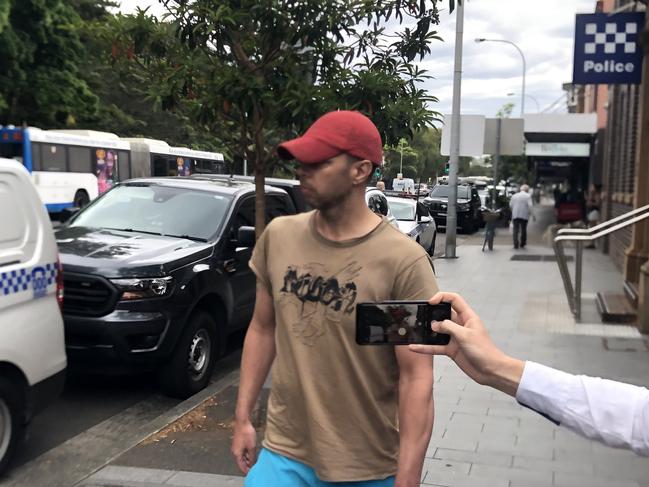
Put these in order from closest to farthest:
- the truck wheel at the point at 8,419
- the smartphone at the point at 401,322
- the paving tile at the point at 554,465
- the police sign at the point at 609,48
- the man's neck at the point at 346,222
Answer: the smartphone at the point at 401,322 < the man's neck at the point at 346,222 < the truck wheel at the point at 8,419 < the paving tile at the point at 554,465 < the police sign at the point at 609,48

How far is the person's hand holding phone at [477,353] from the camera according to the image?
1574mm

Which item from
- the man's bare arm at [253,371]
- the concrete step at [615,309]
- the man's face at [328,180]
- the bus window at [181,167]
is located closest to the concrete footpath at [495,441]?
the concrete step at [615,309]

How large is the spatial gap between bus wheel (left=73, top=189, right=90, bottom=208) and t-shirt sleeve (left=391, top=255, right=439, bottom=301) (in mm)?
25251

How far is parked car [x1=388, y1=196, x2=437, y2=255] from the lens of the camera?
16359 millimetres

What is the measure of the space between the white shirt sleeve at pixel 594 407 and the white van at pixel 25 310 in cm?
347

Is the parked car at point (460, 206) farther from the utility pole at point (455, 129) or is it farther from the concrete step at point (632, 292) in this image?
the concrete step at point (632, 292)

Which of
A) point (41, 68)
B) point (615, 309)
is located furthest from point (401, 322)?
point (41, 68)

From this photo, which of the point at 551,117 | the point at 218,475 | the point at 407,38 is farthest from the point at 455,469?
the point at 551,117

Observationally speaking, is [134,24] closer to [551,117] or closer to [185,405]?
[185,405]

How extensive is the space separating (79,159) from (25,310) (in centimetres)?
2296

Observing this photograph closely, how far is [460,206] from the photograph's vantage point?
89.6ft

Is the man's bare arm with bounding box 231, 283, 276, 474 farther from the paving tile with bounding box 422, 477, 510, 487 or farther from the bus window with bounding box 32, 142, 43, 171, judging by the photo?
the bus window with bounding box 32, 142, 43, 171

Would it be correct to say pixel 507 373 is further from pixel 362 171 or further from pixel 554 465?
pixel 554 465

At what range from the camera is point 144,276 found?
5598 millimetres
